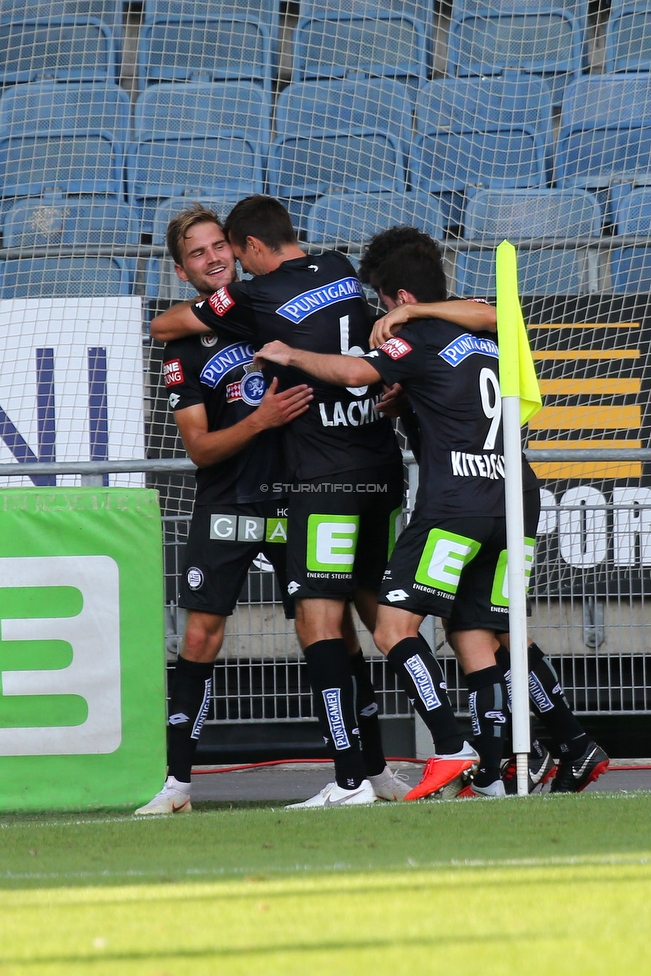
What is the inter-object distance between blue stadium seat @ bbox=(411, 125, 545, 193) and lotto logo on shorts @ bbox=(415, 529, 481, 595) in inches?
166

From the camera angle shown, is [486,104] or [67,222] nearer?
[67,222]

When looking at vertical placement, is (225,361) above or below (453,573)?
above

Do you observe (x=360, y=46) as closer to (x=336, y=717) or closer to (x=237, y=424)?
(x=237, y=424)

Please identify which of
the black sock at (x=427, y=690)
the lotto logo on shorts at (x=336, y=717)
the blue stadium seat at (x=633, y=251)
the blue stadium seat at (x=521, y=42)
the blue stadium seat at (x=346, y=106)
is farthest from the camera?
the blue stadium seat at (x=521, y=42)

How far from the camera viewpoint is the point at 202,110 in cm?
775

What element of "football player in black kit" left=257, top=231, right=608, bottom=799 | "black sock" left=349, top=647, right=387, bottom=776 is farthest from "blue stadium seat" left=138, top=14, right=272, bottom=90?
"black sock" left=349, top=647, right=387, bottom=776

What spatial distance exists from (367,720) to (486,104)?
4866 millimetres

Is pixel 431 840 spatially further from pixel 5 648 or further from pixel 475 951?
pixel 5 648

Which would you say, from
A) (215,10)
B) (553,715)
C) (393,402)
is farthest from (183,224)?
(215,10)

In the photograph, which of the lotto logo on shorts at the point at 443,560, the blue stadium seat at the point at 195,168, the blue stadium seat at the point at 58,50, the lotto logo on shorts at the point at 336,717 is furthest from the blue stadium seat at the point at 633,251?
the lotto logo on shorts at the point at 336,717

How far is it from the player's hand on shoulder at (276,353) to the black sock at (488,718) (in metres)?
1.11

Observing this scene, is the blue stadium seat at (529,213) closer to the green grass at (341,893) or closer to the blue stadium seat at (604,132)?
the blue stadium seat at (604,132)

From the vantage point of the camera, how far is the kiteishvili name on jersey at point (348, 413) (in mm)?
3846

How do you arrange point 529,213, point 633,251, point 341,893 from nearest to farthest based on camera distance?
point 341,893 < point 633,251 < point 529,213
